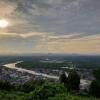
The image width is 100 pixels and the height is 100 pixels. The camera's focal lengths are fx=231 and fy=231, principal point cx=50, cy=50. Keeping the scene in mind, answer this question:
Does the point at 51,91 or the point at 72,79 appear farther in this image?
the point at 72,79

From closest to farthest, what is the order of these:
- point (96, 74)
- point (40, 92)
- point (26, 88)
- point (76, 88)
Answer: point (40, 92), point (26, 88), point (76, 88), point (96, 74)

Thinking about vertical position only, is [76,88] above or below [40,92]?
below

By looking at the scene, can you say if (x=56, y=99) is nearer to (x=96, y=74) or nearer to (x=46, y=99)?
(x=46, y=99)

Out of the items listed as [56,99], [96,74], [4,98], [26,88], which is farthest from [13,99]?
[96,74]

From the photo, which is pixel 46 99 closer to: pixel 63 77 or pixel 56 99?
pixel 56 99

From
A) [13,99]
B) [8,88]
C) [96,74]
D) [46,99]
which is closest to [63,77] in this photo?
[96,74]

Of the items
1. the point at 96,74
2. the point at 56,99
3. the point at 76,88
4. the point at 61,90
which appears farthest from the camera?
the point at 96,74

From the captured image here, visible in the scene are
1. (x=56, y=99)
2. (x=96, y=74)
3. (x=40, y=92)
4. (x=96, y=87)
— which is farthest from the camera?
(x=96, y=74)

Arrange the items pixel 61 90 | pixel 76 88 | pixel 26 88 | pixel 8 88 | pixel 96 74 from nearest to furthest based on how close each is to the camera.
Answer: pixel 61 90
pixel 26 88
pixel 8 88
pixel 76 88
pixel 96 74

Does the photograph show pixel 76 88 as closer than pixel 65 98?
No
